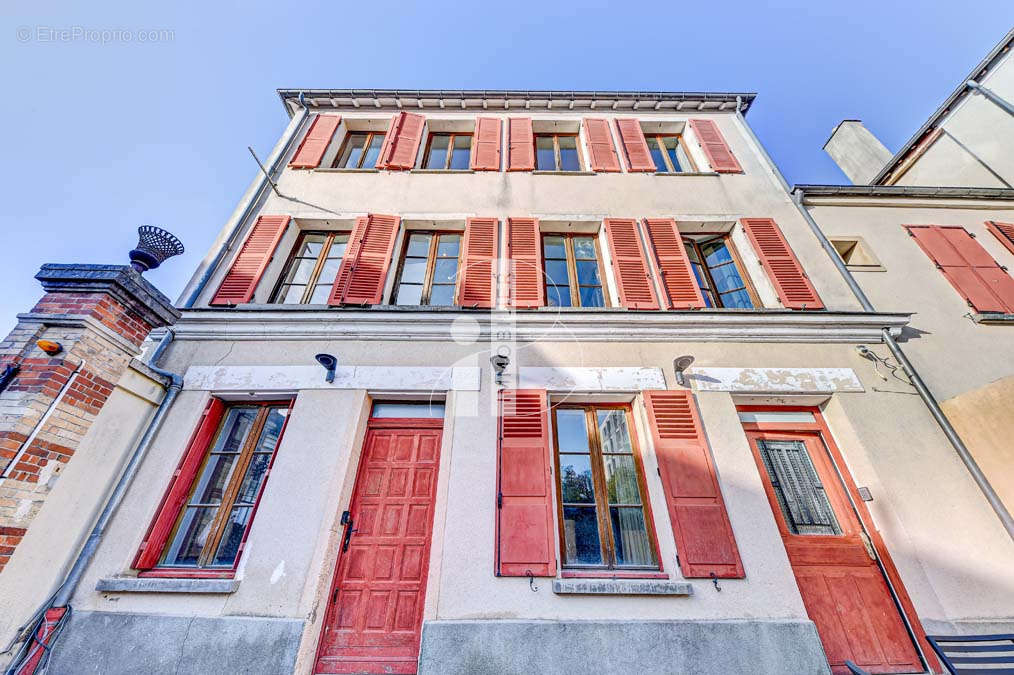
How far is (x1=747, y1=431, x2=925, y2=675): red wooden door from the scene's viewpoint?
3494 mm

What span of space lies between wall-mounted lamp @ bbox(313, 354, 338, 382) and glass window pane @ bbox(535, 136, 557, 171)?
5353mm

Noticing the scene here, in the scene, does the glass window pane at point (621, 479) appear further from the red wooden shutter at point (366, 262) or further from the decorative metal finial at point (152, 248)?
the decorative metal finial at point (152, 248)

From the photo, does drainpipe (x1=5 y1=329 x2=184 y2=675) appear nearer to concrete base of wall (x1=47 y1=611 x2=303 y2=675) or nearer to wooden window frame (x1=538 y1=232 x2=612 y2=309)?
concrete base of wall (x1=47 y1=611 x2=303 y2=675)

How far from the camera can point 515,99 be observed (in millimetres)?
8180

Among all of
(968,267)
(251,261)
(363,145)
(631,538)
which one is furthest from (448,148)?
(968,267)

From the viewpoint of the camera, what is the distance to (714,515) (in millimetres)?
3826

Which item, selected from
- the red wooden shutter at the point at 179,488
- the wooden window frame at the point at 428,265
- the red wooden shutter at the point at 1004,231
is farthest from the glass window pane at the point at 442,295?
the red wooden shutter at the point at 1004,231

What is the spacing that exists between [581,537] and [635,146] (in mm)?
7003

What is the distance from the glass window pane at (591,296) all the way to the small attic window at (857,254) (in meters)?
4.11

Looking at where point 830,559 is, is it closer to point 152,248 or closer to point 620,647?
point 620,647

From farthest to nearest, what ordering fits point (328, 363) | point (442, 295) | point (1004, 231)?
point (1004, 231)
point (442, 295)
point (328, 363)

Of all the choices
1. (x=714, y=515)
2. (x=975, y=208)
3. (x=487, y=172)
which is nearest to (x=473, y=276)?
(x=487, y=172)

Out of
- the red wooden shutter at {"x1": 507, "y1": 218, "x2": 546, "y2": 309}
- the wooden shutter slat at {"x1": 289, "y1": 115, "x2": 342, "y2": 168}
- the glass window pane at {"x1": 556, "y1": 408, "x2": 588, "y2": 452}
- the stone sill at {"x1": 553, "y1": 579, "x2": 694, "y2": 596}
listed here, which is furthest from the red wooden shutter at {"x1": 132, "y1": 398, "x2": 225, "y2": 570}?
the wooden shutter slat at {"x1": 289, "y1": 115, "x2": 342, "y2": 168}

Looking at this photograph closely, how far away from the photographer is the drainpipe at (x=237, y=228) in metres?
5.29
